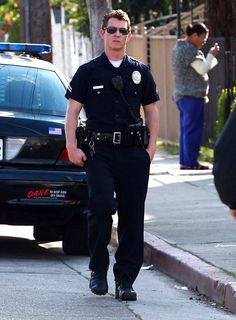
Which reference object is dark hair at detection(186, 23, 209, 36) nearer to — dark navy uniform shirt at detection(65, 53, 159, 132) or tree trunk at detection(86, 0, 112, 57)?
tree trunk at detection(86, 0, 112, 57)

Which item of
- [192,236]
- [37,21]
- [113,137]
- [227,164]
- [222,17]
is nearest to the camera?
[227,164]

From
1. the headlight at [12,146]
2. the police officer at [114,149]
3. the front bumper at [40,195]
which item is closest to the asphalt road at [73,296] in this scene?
the police officer at [114,149]

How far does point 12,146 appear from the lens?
8867mm

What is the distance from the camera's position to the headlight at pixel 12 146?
29.0ft

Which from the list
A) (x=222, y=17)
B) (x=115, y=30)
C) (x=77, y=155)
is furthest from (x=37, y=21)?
(x=77, y=155)

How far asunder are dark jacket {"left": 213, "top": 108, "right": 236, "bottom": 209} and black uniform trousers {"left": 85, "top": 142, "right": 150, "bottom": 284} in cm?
327

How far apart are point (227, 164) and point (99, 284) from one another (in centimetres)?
361

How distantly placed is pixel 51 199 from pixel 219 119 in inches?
305

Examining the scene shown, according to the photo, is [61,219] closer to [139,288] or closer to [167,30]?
[139,288]

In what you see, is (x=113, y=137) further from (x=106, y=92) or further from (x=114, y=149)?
(x=106, y=92)

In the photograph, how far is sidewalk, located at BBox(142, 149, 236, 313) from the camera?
26.0 ft

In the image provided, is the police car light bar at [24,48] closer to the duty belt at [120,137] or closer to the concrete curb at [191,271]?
the concrete curb at [191,271]

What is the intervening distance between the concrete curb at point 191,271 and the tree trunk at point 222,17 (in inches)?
348

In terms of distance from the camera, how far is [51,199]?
349 inches
